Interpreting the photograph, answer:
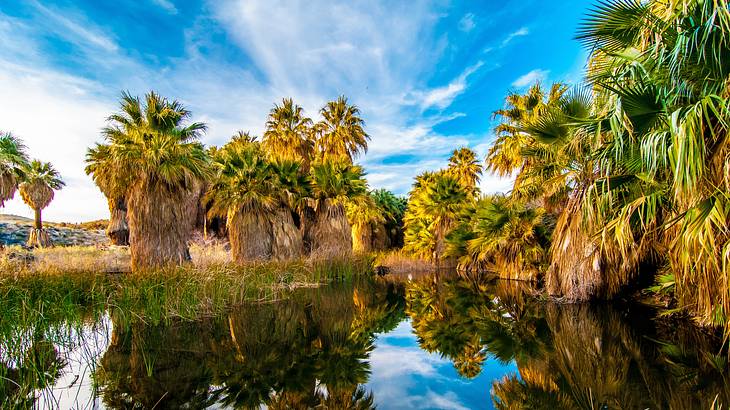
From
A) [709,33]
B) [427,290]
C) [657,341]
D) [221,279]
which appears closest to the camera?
[709,33]

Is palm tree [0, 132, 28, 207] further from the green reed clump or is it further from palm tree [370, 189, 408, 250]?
palm tree [370, 189, 408, 250]

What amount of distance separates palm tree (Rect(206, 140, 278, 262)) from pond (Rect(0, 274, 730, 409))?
346 inches

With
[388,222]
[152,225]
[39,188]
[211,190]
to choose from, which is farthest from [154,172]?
[39,188]

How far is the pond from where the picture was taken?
3525mm

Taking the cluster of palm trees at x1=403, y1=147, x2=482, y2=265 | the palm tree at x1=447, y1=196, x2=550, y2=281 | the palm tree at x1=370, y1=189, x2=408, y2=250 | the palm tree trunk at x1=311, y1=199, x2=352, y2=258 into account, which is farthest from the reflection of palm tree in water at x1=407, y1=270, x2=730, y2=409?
the palm tree at x1=370, y1=189, x2=408, y2=250

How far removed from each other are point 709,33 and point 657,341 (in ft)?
13.4

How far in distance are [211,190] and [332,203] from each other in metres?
5.66

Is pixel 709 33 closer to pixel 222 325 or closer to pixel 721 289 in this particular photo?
pixel 721 289

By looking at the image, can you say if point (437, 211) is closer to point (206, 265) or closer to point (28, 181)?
point (206, 265)

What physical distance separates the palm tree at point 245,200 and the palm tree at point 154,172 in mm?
2334

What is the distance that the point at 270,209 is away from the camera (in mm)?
17016

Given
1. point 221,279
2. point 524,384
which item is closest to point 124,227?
point 221,279

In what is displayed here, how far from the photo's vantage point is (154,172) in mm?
13047

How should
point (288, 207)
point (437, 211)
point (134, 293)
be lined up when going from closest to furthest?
point (134, 293) → point (288, 207) → point (437, 211)
